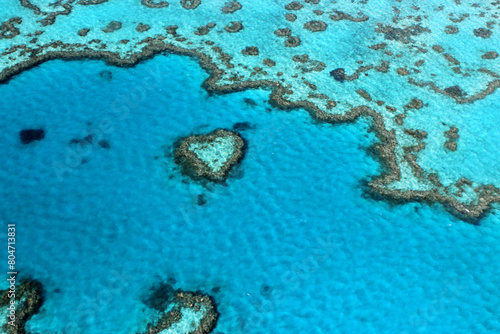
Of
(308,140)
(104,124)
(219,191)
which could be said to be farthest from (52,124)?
(308,140)

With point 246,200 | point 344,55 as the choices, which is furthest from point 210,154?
point 344,55

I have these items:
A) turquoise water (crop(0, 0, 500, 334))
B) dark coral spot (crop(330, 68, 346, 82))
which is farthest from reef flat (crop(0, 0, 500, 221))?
turquoise water (crop(0, 0, 500, 334))

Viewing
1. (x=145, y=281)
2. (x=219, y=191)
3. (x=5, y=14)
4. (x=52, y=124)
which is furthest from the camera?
(x=5, y=14)

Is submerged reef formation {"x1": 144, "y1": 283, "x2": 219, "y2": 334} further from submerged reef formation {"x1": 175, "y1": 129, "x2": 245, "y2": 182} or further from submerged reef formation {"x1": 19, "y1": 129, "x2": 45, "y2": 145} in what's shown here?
submerged reef formation {"x1": 19, "y1": 129, "x2": 45, "y2": 145}

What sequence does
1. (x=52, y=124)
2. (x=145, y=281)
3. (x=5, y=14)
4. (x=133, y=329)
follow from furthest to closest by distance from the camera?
(x=5, y=14) → (x=52, y=124) → (x=145, y=281) → (x=133, y=329)

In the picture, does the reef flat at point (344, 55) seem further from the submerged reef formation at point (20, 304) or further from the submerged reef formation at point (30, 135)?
the submerged reef formation at point (20, 304)

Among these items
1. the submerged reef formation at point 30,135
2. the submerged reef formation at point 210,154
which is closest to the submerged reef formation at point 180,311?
the submerged reef formation at point 210,154

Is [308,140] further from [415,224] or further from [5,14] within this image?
[5,14]
